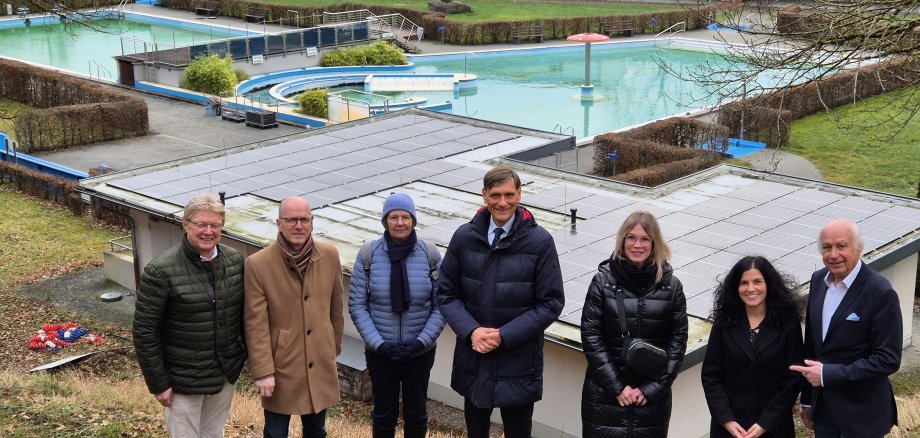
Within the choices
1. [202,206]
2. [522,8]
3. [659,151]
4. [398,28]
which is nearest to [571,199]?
[202,206]

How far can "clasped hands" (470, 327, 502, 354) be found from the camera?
638 centimetres

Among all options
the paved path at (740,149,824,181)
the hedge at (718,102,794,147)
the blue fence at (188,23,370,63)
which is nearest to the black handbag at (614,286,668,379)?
the paved path at (740,149,824,181)

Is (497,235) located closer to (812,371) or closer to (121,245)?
(812,371)

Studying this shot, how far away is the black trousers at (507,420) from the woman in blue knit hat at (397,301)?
52 centimetres

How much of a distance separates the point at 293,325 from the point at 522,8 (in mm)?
48473

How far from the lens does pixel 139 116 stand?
29.6 m

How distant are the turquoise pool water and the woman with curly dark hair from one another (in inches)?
882

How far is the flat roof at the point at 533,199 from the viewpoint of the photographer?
12.5 metres

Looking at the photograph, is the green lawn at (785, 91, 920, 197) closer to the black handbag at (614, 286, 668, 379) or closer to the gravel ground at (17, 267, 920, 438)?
the gravel ground at (17, 267, 920, 438)

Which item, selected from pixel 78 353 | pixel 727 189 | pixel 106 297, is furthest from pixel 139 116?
pixel 727 189

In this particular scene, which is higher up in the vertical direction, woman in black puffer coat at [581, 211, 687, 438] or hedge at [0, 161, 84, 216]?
woman in black puffer coat at [581, 211, 687, 438]

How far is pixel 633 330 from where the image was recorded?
6.35m

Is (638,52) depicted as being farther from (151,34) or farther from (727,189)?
(727,189)

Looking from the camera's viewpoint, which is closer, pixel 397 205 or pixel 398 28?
pixel 397 205
